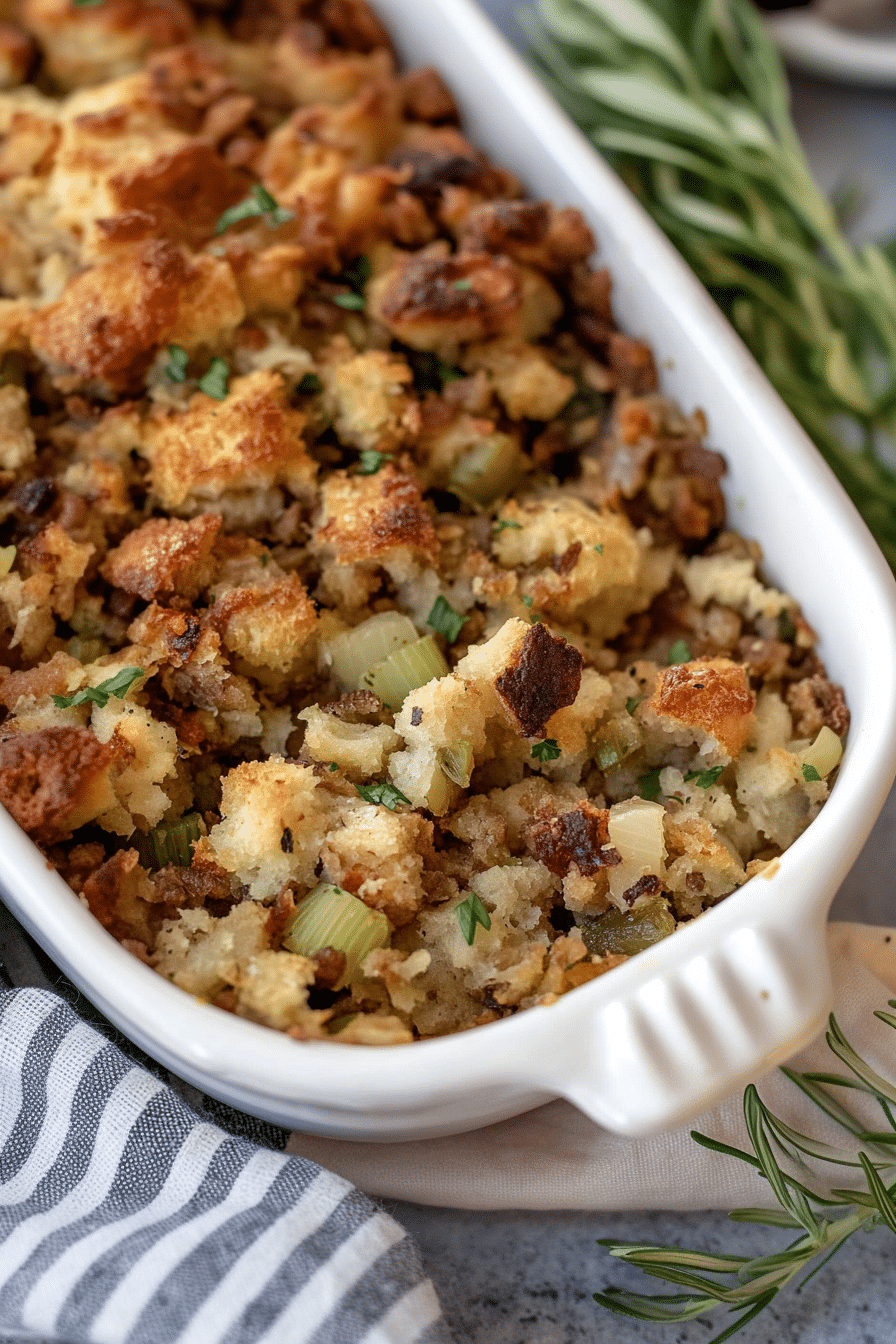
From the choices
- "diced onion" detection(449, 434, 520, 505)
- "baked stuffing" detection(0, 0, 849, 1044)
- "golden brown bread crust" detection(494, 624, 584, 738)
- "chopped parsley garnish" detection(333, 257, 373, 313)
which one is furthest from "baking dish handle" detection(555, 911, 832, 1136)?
"chopped parsley garnish" detection(333, 257, 373, 313)

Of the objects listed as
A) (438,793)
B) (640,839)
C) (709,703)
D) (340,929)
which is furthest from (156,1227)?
(709,703)

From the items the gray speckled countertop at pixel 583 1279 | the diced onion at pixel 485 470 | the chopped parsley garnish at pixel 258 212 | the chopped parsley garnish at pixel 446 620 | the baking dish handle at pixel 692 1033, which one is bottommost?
the gray speckled countertop at pixel 583 1279

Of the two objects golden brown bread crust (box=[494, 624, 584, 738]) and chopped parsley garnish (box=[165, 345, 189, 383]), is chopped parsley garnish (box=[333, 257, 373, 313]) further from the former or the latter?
golden brown bread crust (box=[494, 624, 584, 738])

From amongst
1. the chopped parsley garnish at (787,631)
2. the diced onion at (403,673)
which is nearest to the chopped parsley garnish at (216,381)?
the diced onion at (403,673)

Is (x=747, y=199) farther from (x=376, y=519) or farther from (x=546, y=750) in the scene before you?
(x=546, y=750)

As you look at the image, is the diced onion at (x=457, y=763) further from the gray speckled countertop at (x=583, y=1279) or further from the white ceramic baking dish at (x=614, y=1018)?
the gray speckled countertop at (x=583, y=1279)
